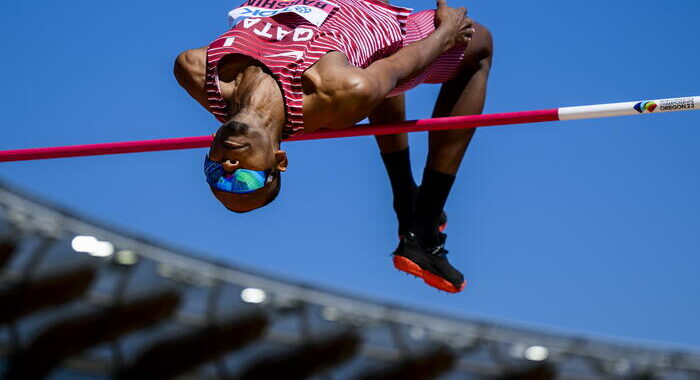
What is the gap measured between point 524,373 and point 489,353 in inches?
30.2

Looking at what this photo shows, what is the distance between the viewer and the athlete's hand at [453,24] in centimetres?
520

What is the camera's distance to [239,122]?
14.5 feet

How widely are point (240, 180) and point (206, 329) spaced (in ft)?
42.2

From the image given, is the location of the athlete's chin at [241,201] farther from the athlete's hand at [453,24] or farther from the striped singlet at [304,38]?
the athlete's hand at [453,24]

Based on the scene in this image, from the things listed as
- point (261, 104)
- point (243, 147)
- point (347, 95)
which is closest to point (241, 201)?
point (243, 147)

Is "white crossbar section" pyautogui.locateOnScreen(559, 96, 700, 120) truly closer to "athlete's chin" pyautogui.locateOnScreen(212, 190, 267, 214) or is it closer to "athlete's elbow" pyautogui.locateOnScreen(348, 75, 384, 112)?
"athlete's elbow" pyautogui.locateOnScreen(348, 75, 384, 112)

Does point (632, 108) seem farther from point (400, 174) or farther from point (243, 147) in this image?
point (243, 147)

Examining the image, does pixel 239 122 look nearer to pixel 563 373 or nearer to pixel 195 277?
pixel 195 277

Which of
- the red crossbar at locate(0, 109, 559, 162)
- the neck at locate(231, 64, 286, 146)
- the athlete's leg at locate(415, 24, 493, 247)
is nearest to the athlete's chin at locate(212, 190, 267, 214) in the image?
the neck at locate(231, 64, 286, 146)

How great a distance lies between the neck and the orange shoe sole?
5.05 feet

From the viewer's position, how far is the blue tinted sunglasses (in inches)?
174

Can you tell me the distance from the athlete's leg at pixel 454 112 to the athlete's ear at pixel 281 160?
4.65 feet

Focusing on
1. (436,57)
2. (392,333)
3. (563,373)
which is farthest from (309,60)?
(563,373)

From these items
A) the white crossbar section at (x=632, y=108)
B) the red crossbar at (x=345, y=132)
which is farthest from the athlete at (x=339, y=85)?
the white crossbar section at (x=632, y=108)
